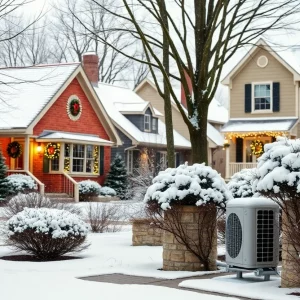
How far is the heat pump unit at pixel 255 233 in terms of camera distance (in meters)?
9.79

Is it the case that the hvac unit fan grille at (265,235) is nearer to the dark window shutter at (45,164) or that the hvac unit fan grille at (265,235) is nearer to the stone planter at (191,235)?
the stone planter at (191,235)

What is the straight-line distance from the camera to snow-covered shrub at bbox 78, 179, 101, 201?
106ft

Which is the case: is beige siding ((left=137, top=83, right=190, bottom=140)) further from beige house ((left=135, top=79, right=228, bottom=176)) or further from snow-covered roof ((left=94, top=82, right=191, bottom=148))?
snow-covered roof ((left=94, top=82, right=191, bottom=148))

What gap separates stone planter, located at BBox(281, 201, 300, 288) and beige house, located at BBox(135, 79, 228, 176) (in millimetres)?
34593

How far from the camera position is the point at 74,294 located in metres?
8.73

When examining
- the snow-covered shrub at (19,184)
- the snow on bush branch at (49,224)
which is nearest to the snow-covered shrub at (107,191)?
the snow-covered shrub at (19,184)

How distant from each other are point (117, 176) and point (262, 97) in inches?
335

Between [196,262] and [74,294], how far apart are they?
299 centimetres

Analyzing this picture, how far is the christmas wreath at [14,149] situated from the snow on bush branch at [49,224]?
61.7 ft

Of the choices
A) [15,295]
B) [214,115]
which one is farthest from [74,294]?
[214,115]

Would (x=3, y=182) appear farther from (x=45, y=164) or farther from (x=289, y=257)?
(x=289, y=257)

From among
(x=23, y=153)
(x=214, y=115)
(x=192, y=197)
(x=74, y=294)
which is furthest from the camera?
(x=214, y=115)

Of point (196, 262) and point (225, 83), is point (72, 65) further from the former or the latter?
point (196, 262)

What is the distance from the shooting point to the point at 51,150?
32.2 metres
